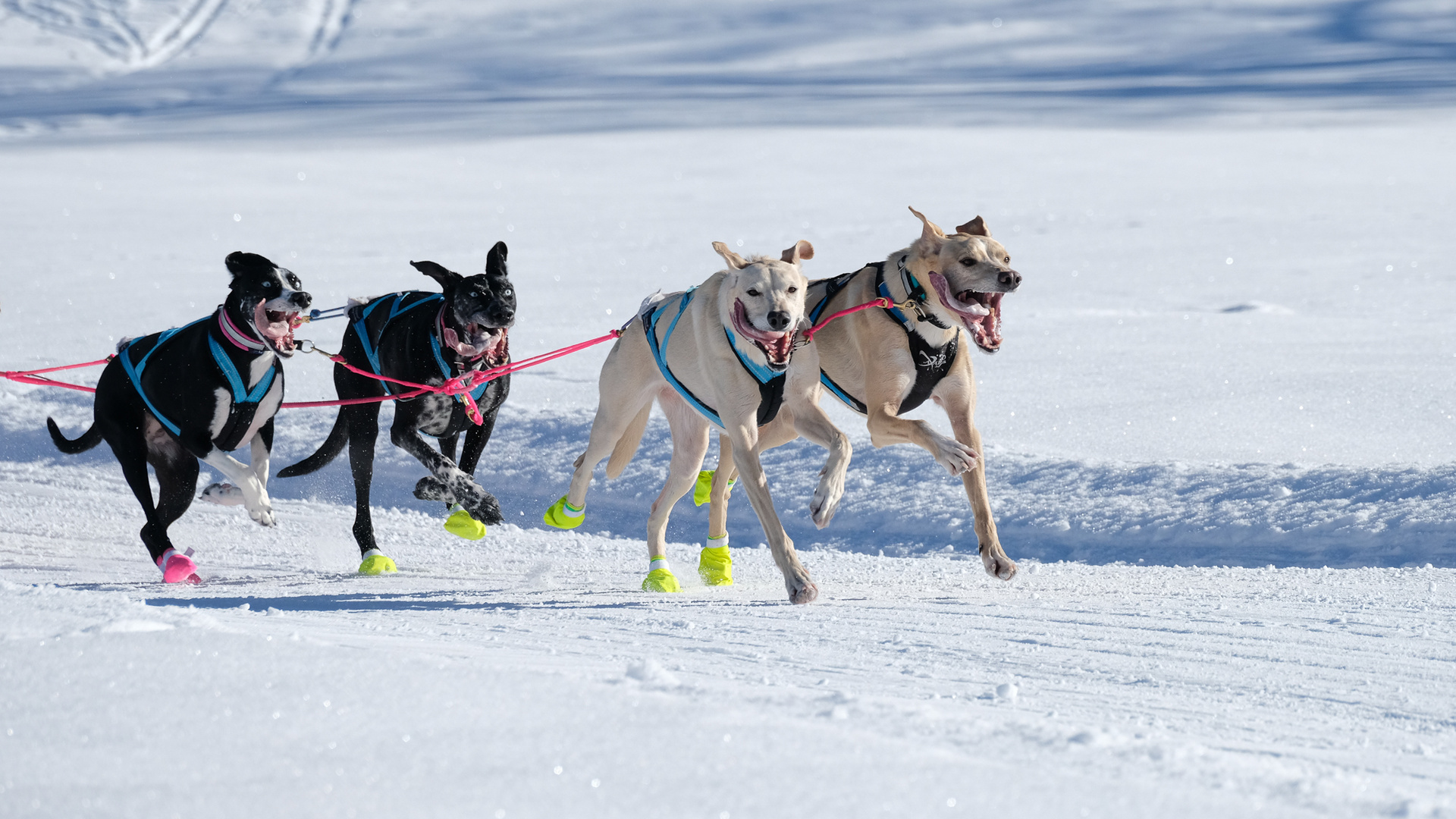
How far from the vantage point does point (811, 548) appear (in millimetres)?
6562

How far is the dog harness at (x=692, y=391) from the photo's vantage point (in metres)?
4.71

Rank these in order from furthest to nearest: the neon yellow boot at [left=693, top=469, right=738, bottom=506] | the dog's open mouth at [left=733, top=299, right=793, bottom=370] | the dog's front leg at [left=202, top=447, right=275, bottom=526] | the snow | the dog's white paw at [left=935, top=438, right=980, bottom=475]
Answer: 1. the neon yellow boot at [left=693, top=469, right=738, bottom=506]
2. the dog's front leg at [left=202, top=447, right=275, bottom=526]
3. the dog's white paw at [left=935, top=438, right=980, bottom=475]
4. the dog's open mouth at [left=733, top=299, right=793, bottom=370]
5. the snow

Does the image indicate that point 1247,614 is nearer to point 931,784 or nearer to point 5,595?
point 931,784

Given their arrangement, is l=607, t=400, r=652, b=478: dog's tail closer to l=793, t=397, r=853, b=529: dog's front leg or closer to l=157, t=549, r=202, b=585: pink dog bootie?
l=793, t=397, r=853, b=529: dog's front leg

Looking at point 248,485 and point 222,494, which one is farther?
point 222,494

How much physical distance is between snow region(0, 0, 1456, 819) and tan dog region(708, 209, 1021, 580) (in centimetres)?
49

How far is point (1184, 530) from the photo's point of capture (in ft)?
19.9

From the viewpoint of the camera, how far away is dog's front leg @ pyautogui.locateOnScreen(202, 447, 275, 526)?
5.12 meters

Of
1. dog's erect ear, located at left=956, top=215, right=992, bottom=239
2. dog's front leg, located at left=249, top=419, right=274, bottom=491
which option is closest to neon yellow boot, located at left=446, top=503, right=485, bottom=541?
dog's front leg, located at left=249, top=419, right=274, bottom=491

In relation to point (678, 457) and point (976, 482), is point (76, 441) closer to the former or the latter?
point (678, 457)

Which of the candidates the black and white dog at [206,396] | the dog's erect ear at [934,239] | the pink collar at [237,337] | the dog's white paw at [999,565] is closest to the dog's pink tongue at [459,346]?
the black and white dog at [206,396]

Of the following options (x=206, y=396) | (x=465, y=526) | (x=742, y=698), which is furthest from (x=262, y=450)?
(x=742, y=698)

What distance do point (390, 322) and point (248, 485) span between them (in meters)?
0.88

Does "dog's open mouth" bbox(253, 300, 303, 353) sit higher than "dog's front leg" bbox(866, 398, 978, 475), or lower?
lower
